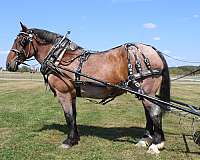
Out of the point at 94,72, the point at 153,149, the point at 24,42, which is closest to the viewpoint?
the point at 153,149

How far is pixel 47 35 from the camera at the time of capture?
9.15m

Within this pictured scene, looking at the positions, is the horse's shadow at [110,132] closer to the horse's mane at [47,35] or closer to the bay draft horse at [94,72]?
the bay draft horse at [94,72]

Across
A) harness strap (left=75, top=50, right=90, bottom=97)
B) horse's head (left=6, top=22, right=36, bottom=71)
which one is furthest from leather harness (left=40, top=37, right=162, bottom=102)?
horse's head (left=6, top=22, right=36, bottom=71)

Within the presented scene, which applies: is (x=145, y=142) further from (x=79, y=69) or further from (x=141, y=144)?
(x=79, y=69)

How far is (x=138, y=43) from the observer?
8.55 metres

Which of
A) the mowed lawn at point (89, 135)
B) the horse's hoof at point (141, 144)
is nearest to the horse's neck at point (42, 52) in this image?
the mowed lawn at point (89, 135)

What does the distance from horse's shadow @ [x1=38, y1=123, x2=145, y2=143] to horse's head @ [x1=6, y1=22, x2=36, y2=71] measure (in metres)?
2.33

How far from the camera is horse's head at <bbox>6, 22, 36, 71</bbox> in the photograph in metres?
9.09

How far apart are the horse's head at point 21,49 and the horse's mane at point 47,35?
13cm

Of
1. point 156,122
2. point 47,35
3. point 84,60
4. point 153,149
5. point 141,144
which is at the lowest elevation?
point 141,144

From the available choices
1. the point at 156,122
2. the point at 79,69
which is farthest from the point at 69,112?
the point at 156,122

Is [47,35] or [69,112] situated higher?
[47,35]

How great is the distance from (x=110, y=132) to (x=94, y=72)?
2369 mm

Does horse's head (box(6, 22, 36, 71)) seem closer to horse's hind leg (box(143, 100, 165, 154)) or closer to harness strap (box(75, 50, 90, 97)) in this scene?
harness strap (box(75, 50, 90, 97))
